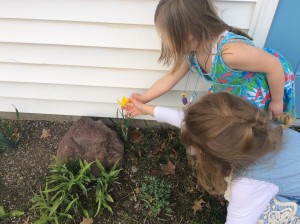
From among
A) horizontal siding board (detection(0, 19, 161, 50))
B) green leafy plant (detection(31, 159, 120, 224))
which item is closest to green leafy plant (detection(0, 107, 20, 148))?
green leafy plant (detection(31, 159, 120, 224))

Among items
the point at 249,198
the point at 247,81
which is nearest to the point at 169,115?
the point at 247,81

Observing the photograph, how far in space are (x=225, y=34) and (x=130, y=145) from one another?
49.0 inches

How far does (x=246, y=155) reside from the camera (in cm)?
127

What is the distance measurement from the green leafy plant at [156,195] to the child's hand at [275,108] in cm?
89

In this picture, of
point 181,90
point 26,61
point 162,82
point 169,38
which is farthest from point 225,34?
point 26,61

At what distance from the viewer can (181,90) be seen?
7.36 feet

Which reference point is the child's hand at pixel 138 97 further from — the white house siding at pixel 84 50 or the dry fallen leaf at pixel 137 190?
the dry fallen leaf at pixel 137 190

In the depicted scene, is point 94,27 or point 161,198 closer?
point 94,27

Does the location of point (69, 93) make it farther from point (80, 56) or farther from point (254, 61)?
point (254, 61)

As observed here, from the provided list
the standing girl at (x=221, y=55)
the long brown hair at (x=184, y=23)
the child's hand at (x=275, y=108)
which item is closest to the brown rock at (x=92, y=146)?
the standing girl at (x=221, y=55)

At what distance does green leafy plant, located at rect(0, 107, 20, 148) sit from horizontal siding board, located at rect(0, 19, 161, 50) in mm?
Result: 752

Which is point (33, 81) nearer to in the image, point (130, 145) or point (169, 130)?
point (130, 145)

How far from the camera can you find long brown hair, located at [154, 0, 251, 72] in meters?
1.42

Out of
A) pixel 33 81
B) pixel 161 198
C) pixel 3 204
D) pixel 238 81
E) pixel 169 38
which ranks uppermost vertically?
pixel 169 38
